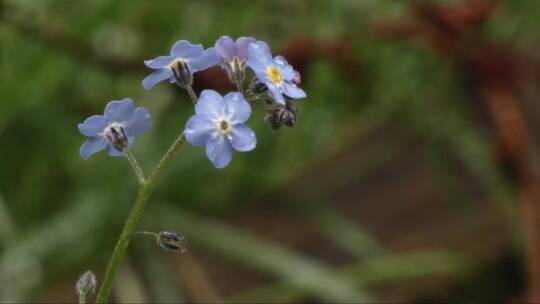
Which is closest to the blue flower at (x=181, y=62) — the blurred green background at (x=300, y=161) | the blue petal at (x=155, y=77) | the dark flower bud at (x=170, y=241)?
the blue petal at (x=155, y=77)

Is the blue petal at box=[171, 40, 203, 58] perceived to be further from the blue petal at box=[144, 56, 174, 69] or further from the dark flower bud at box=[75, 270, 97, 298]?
the dark flower bud at box=[75, 270, 97, 298]

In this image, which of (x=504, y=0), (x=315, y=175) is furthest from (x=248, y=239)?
(x=504, y=0)

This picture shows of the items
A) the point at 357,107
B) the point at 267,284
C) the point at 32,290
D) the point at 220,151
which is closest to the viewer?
the point at 220,151

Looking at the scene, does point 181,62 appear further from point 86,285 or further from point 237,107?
point 86,285

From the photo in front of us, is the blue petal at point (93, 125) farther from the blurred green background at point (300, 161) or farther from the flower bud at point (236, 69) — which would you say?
the blurred green background at point (300, 161)

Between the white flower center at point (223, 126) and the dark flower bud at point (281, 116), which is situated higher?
the dark flower bud at point (281, 116)

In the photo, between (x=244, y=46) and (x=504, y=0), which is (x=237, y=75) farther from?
(x=504, y=0)
